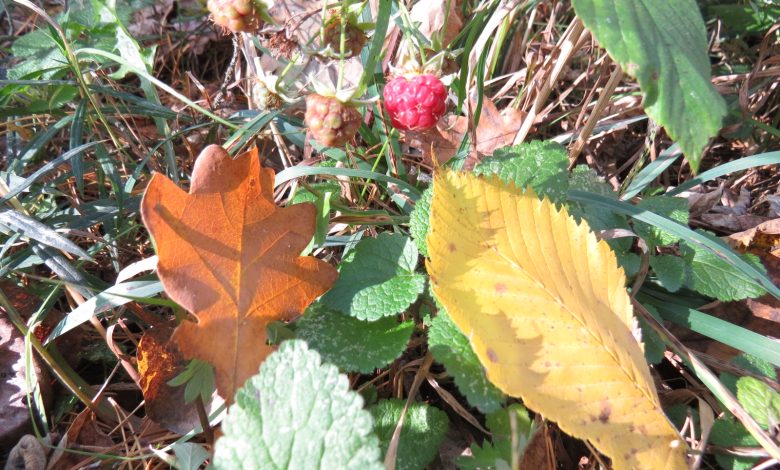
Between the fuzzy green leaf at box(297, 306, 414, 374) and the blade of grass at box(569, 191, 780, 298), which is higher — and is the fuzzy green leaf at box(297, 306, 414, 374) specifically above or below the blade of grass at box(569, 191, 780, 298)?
below

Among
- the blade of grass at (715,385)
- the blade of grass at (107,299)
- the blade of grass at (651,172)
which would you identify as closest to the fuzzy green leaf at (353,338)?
the blade of grass at (107,299)

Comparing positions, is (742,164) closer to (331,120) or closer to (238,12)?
(331,120)

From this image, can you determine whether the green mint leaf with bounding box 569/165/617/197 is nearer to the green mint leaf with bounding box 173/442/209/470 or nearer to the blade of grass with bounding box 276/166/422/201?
the blade of grass with bounding box 276/166/422/201

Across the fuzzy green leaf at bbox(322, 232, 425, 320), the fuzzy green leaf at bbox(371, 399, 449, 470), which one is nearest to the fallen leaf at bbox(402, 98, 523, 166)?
the fuzzy green leaf at bbox(322, 232, 425, 320)

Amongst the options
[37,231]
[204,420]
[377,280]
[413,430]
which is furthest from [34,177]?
[413,430]

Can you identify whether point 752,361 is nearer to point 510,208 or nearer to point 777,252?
point 777,252
